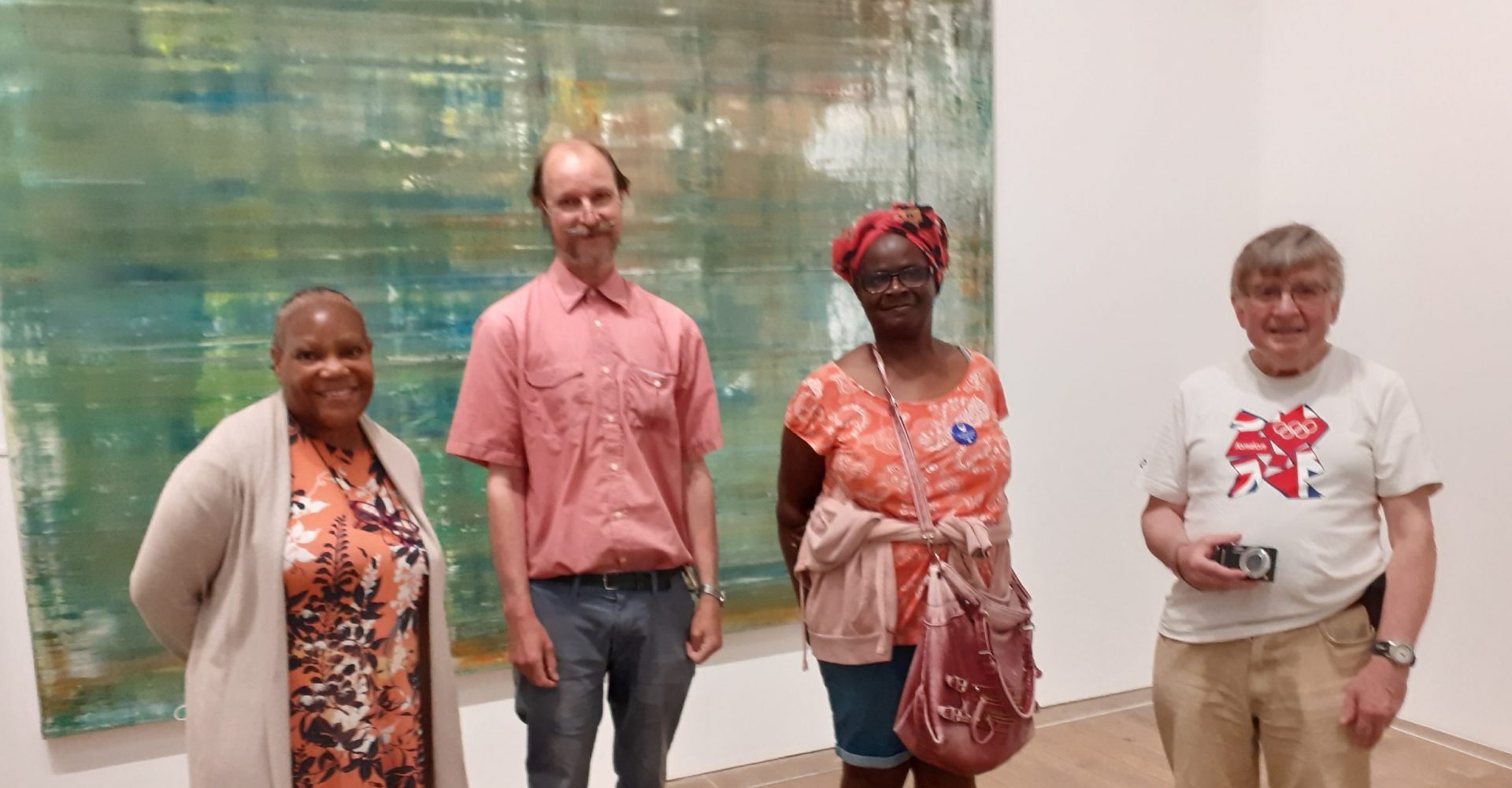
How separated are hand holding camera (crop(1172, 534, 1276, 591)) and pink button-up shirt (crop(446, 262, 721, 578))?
88 cm

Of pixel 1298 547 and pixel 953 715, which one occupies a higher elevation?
pixel 1298 547

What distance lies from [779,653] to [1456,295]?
230cm

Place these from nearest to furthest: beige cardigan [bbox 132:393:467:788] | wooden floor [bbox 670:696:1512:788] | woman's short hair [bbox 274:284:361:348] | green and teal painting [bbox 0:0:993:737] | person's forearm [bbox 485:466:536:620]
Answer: beige cardigan [bbox 132:393:467:788], woman's short hair [bbox 274:284:361:348], person's forearm [bbox 485:466:536:620], green and teal painting [bbox 0:0:993:737], wooden floor [bbox 670:696:1512:788]

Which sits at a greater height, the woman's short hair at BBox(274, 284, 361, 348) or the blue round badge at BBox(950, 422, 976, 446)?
the woman's short hair at BBox(274, 284, 361, 348)

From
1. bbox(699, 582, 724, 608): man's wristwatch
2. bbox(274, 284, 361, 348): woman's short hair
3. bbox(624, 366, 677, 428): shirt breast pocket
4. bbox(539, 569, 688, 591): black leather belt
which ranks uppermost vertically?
bbox(274, 284, 361, 348): woman's short hair

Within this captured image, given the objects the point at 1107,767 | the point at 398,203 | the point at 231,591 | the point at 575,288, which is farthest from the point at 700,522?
the point at 1107,767

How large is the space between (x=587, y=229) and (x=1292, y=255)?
119 cm

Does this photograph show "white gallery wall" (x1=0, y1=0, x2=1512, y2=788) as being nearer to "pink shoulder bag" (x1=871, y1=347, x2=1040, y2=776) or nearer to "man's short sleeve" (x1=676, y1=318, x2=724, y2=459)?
"man's short sleeve" (x1=676, y1=318, x2=724, y2=459)

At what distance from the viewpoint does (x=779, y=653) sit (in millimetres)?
3164

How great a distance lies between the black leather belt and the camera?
5.99 ft

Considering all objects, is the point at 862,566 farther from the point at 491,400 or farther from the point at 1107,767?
the point at 1107,767

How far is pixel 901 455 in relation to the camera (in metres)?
1.85

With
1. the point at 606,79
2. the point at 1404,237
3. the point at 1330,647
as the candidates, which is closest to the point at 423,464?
the point at 606,79

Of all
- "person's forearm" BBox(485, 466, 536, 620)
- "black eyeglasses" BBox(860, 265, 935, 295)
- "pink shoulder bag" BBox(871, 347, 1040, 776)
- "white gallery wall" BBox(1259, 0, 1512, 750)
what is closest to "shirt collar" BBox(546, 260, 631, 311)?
"person's forearm" BBox(485, 466, 536, 620)
